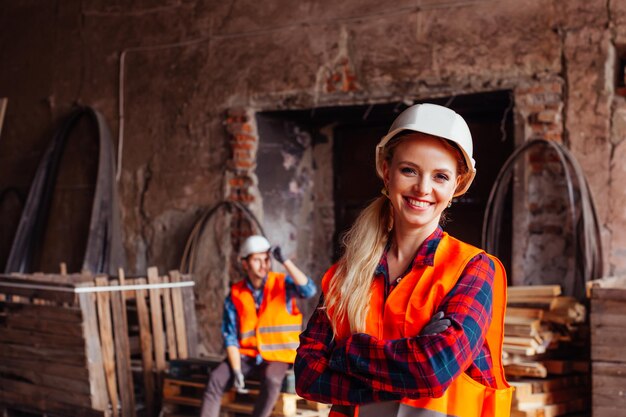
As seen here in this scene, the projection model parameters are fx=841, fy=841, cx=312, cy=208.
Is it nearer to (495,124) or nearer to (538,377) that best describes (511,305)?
(538,377)

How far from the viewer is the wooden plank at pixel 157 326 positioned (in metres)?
5.91

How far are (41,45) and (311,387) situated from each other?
711 centimetres

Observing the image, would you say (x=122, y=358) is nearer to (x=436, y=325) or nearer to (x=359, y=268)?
(x=359, y=268)

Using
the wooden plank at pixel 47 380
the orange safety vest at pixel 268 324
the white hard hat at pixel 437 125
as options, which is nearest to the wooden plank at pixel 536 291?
the orange safety vest at pixel 268 324

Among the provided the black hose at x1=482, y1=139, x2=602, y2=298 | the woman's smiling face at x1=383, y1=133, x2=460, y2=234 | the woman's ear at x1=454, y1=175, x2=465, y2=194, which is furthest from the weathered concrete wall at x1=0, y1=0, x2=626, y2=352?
the woman's smiling face at x1=383, y1=133, x2=460, y2=234

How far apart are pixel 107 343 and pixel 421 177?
4.12 m

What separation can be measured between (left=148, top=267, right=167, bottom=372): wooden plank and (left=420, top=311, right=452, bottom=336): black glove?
4152mm

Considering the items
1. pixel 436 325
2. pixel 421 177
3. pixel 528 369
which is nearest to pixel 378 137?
pixel 528 369

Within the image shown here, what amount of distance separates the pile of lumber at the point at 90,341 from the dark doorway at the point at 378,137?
4.54 ft

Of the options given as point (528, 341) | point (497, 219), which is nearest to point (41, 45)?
point (497, 219)

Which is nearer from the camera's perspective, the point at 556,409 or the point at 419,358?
the point at 419,358

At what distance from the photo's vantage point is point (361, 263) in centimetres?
213

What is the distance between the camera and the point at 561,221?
5.64 meters

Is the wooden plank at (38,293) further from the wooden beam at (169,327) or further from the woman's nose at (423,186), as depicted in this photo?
the woman's nose at (423,186)
